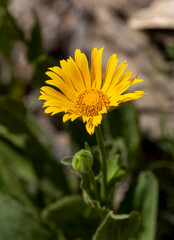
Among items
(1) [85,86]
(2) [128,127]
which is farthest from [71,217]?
(1) [85,86]

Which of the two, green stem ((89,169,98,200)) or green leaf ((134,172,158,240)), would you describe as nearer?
green stem ((89,169,98,200))

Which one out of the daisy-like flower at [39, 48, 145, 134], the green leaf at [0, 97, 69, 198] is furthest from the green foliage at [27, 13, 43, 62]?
the daisy-like flower at [39, 48, 145, 134]

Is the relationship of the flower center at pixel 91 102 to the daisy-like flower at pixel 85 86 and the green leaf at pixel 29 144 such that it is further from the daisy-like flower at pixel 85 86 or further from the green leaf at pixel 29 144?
the green leaf at pixel 29 144

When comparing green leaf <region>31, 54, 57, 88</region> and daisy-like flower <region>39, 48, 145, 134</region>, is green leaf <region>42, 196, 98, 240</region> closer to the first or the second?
daisy-like flower <region>39, 48, 145, 134</region>

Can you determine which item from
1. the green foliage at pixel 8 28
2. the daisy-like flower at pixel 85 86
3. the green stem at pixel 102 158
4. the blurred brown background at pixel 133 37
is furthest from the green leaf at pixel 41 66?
the green stem at pixel 102 158

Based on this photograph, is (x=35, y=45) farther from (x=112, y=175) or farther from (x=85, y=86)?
(x=112, y=175)

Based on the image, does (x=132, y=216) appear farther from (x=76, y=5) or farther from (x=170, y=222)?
(x=76, y=5)
